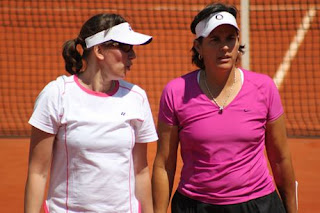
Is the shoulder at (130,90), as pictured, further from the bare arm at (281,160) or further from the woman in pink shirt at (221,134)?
the bare arm at (281,160)

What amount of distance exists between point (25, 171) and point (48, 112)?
196 inches

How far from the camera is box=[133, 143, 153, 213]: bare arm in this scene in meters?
3.49

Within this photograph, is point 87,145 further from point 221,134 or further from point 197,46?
point 197,46

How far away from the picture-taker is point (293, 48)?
45.4 feet

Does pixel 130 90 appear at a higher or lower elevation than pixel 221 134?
higher

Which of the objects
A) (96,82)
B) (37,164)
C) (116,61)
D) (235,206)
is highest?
(116,61)

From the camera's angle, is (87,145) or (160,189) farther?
(160,189)

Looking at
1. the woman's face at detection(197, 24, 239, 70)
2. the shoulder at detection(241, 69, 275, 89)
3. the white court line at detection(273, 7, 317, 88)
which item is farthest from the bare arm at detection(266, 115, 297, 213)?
the white court line at detection(273, 7, 317, 88)

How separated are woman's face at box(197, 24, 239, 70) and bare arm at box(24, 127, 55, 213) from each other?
1018 mm

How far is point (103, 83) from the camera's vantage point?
3420mm

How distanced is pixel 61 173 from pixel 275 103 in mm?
1287

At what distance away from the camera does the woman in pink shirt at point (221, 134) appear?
3.63 metres

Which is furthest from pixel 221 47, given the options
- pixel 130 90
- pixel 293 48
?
pixel 293 48

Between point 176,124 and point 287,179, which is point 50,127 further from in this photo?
point 287,179
